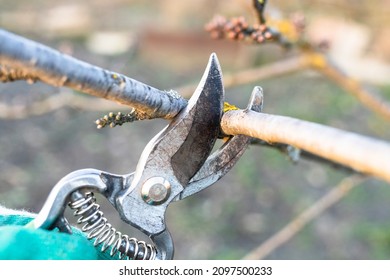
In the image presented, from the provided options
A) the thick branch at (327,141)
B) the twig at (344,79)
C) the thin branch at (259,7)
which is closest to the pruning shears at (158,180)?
the thick branch at (327,141)

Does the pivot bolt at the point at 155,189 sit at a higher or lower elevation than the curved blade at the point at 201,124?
lower

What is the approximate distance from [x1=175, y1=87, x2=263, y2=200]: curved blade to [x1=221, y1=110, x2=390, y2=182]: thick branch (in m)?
0.13

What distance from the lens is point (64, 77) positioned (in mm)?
657

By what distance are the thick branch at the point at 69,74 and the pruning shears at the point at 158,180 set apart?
0.09 m

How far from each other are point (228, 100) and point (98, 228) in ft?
13.5

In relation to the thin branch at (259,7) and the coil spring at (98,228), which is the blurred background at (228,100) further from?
the coil spring at (98,228)

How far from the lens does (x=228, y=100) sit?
4.91 meters

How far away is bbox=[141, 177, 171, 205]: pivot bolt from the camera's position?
89 centimetres

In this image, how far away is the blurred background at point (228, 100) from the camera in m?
3.26

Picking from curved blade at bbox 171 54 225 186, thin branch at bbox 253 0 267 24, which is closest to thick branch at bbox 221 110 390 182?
curved blade at bbox 171 54 225 186

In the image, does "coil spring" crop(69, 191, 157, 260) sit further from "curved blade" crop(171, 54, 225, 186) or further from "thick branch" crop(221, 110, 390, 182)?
"thick branch" crop(221, 110, 390, 182)

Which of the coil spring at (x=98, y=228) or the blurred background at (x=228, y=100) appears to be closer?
the coil spring at (x=98, y=228)

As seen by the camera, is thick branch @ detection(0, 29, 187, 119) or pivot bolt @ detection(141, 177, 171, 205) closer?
thick branch @ detection(0, 29, 187, 119)

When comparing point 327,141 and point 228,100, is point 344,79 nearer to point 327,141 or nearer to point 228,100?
point 327,141
